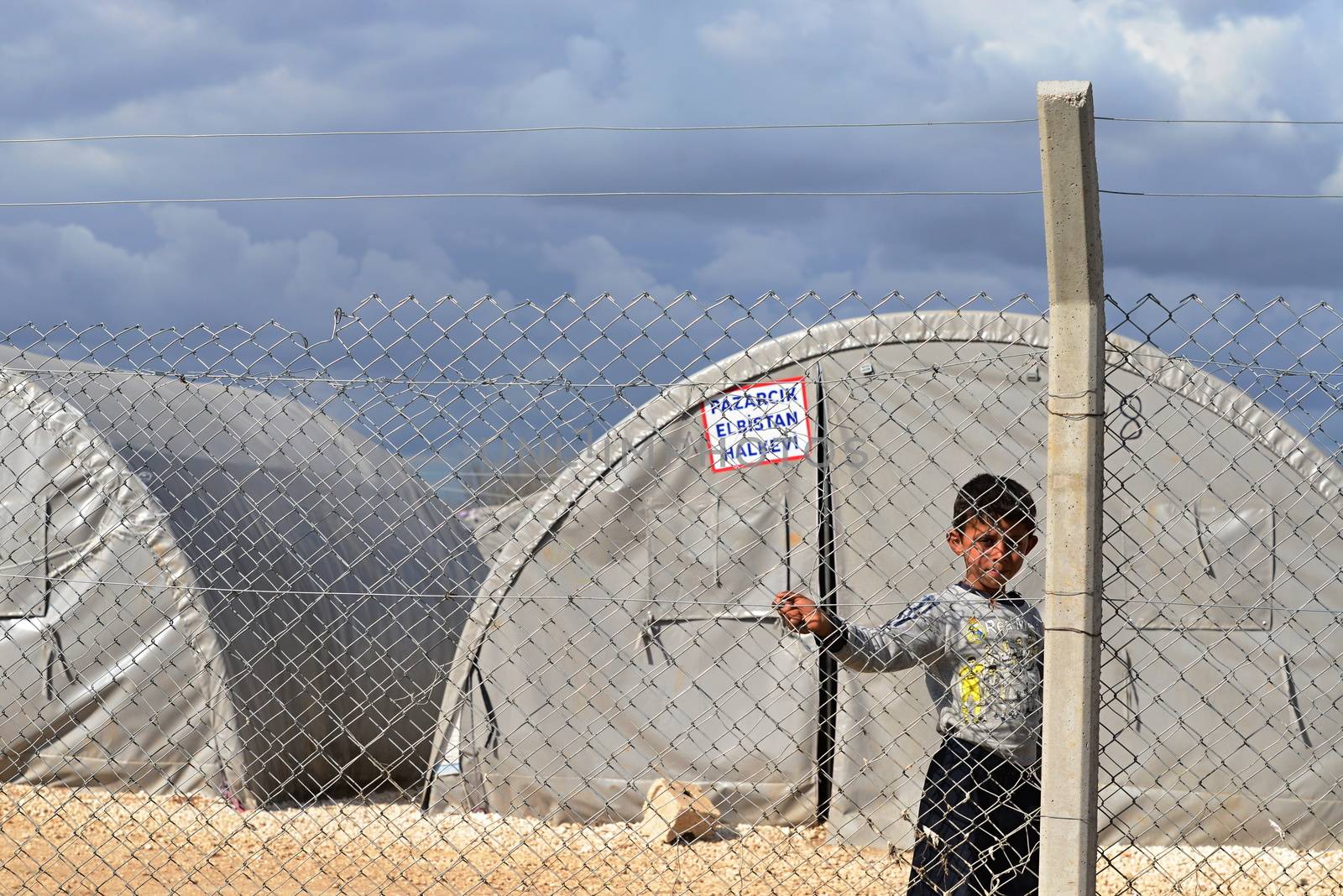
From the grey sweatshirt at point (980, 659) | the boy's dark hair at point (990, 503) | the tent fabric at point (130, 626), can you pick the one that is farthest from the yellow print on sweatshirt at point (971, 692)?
the tent fabric at point (130, 626)

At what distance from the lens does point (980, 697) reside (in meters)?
3.42

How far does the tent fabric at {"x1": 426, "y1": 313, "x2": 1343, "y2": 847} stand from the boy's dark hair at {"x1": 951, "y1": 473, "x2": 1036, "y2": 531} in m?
2.81

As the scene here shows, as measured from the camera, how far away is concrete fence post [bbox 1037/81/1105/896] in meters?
2.80

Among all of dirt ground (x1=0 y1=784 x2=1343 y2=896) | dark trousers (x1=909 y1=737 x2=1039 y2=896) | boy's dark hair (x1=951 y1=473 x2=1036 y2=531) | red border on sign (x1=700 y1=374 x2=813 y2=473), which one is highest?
red border on sign (x1=700 y1=374 x2=813 y2=473)

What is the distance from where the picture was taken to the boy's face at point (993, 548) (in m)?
3.47

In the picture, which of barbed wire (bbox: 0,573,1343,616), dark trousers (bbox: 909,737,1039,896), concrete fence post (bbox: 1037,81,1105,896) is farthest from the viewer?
barbed wire (bbox: 0,573,1343,616)

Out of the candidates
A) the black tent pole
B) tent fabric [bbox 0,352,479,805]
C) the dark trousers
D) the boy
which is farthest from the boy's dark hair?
tent fabric [bbox 0,352,479,805]

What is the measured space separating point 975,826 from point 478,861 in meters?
3.59

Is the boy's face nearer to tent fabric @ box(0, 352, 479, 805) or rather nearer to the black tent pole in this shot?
the black tent pole

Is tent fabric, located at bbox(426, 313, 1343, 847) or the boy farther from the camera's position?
tent fabric, located at bbox(426, 313, 1343, 847)

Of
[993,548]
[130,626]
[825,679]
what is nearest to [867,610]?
[825,679]

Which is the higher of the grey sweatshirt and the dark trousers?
the grey sweatshirt

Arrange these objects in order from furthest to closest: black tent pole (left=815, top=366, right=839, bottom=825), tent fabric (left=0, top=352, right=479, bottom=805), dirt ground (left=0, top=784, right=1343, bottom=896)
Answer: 1. tent fabric (left=0, top=352, right=479, bottom=805)
2. black tent pole (left=815, top=366, right=839, bottom=825)
3. dirt ground (left=0, top=784, right=1343, bottom=896)

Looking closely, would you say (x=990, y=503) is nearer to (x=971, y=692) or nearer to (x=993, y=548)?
(x=993, y=548)
